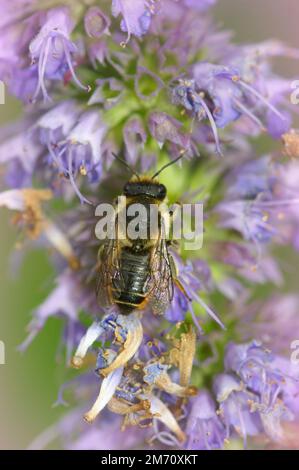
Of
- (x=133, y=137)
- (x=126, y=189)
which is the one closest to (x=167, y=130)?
(x=133, y=137)

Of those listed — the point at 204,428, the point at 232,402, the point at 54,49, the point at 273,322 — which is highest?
the point at 54,49

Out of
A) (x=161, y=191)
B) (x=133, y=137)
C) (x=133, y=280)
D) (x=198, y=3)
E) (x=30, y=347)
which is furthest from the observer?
(x=30, y=347)

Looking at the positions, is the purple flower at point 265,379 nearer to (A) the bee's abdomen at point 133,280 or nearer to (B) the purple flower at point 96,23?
(A) the bee's abdomen at point 133,280

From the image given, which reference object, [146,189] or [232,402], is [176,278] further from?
[232,402]

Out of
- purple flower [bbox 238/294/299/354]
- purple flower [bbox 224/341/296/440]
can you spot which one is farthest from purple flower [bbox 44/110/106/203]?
purple flower [bbox 238/294/299/354]

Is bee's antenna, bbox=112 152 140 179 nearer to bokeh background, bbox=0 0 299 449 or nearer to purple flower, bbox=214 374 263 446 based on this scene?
purple flower, bbox=214 374 263 446

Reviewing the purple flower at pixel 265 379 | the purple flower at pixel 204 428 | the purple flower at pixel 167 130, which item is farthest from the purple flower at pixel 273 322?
the purple flower at pixel 167 130

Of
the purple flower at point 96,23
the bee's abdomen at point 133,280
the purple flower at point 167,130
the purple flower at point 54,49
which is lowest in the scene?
the bee's abdomen at point 133,280
